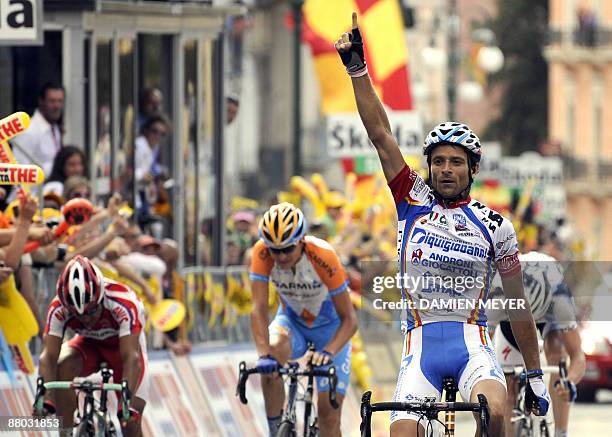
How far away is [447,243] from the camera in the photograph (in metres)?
11.6

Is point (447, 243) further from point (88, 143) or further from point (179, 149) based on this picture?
point (179, 149)

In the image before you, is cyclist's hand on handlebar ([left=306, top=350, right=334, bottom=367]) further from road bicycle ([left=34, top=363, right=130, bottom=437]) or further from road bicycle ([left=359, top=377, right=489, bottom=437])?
road bicycle ([left=359, top=377, right=489, bottom=437])

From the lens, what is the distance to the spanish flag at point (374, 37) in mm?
29172

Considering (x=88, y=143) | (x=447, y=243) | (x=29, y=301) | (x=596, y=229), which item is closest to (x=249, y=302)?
(x=88, y=143)

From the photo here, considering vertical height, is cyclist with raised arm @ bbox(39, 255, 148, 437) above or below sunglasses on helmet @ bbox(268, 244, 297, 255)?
below

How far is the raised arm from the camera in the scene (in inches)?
448

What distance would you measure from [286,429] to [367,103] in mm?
3346

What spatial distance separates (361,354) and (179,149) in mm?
2701

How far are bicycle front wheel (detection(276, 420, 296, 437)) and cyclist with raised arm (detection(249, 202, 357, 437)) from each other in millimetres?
353

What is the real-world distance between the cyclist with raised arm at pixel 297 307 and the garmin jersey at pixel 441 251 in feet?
9.26

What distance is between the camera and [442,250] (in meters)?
11.6

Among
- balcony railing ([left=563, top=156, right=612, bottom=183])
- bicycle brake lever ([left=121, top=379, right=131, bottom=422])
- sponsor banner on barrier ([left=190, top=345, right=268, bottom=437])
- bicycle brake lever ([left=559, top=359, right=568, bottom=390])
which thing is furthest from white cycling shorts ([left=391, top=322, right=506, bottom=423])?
balcony railing ([left=563, top=156, right=612, bottom=183])

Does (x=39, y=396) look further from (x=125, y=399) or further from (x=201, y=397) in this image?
(x=201, y=397)


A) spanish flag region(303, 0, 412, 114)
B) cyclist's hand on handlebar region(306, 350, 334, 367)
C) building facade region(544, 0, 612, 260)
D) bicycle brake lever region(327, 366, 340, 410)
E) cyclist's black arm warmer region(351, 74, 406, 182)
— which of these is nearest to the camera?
cyclist's black arm warmer region(351, 74, 406, 182)
